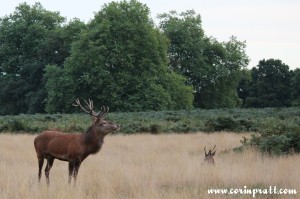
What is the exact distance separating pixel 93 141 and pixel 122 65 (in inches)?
1365

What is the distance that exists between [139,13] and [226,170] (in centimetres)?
3850

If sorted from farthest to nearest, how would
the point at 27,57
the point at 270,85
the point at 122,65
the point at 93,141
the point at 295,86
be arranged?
1. the point at 270,85
2. the point at 295,86
3. the point at 27,57
4. the point at 122,65
5. the point at 93,141

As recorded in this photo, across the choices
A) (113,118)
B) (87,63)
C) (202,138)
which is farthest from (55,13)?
A: (202,138)

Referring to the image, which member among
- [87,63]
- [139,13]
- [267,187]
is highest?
[139,13]

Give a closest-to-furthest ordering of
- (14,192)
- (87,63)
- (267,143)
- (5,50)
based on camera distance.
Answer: (14,192) < (267,143) < (87,63) < (5,50)

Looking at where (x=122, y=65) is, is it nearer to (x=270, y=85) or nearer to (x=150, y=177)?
(x=150, y=177)

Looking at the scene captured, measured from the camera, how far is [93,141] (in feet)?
36.3

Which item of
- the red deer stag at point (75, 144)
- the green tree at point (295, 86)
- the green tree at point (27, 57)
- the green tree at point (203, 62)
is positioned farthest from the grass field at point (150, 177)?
the green tree at point (295, 86)

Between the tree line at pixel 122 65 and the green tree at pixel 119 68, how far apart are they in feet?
0.28

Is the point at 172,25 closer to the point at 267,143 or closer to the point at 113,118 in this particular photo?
the point at 113,118

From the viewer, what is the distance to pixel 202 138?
22.3 meters

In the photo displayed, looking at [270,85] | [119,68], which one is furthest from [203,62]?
[270,85]

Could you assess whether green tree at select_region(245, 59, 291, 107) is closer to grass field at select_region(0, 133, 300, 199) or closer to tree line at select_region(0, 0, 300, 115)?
tree line at select_region(0, 0, 300, 115)

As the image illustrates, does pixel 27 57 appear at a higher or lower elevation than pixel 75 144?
higher
